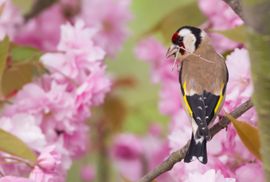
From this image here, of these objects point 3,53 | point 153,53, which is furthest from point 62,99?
point 153,53

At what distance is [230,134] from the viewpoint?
72cm

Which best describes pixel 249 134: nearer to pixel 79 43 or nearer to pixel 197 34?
pixel 197 34

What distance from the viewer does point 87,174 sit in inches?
63.4

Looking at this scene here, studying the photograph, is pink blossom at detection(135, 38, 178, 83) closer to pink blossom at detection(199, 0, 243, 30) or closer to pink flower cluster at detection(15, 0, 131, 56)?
pink flower cluster at detection(15, 0, 131, 56)

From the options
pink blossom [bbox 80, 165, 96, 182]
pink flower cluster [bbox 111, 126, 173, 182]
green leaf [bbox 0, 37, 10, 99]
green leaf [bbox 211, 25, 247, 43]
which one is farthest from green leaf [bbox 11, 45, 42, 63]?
pink blossom [bbox 80, 165, 96, 182]

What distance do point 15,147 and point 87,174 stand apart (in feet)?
2.87

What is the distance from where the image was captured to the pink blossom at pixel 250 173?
0.69 metres

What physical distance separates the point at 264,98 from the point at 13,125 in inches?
14.7

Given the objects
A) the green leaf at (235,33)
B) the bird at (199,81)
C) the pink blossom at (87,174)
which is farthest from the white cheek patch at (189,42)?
the pink blossom at (87,174)

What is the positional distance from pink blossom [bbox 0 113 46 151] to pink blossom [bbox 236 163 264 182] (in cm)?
22

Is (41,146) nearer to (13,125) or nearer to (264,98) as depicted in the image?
(13,125)

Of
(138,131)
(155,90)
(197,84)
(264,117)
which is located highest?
(155,90)

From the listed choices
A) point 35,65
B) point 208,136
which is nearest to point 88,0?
point 35,65

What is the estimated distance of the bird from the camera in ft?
2.09
